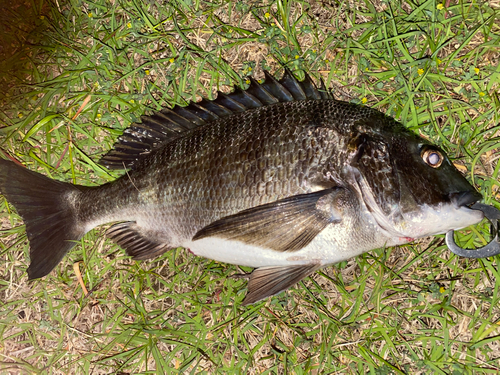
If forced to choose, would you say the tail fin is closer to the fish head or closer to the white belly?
the white belly

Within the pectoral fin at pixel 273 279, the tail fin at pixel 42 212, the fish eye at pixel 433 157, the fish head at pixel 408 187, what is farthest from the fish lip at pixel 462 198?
the tail fin at pixel 42 212

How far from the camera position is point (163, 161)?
8.52 feet

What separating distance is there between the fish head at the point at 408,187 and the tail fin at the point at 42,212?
7.33 feet

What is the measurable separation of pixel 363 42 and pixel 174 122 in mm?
1667

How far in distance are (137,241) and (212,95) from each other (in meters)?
1.39

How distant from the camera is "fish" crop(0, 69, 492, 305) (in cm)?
213

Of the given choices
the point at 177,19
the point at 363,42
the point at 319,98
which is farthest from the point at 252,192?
the point at 177,19

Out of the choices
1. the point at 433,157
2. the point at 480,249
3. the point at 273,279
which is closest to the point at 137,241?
the point at 273,279

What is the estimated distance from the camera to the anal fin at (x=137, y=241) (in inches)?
107

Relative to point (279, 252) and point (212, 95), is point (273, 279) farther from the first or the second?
point (212, 95)

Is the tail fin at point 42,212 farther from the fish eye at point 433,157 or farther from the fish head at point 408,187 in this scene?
the fish eye at point 433,157

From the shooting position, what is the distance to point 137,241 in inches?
108

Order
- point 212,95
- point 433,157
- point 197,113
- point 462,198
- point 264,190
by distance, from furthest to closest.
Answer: point 212,95, point 197,113, point 264,190, point 433,157, point 462,198

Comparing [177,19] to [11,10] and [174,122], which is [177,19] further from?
[11,10]
